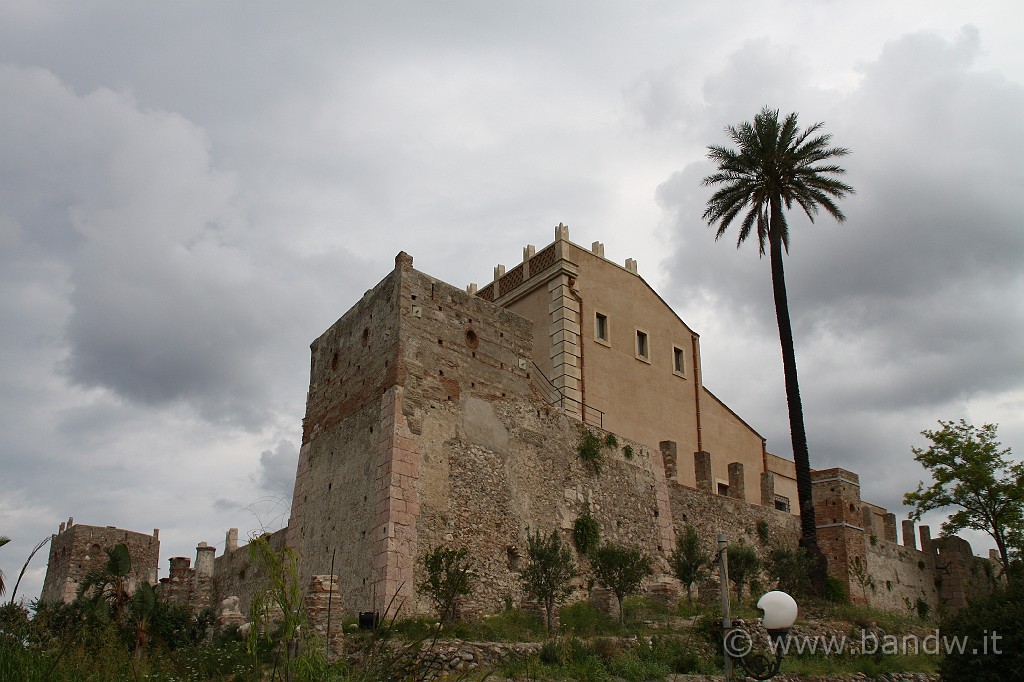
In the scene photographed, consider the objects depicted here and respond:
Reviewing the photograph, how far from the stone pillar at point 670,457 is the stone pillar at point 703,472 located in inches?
46.0

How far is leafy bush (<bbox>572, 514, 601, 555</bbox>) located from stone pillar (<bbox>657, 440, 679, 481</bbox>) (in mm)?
4083

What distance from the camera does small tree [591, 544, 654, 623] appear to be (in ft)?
61.0

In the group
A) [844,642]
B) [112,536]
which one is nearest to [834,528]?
[844,642]

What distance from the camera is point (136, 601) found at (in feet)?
59.4

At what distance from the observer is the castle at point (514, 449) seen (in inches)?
740

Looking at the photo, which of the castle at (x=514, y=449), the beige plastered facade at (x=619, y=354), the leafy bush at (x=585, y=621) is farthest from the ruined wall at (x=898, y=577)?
the leafy bush at (x=585, y=621)

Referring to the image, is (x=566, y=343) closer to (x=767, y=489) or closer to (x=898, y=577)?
(x=767, y=489)

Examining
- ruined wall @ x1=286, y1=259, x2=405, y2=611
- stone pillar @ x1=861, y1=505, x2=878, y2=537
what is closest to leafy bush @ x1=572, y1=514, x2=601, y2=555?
ruined wall @ x1=286, y1=259, x2=405, y2=611

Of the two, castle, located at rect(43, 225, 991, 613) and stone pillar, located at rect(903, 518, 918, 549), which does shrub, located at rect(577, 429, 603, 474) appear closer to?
castle, located at rect(43, 225, 991, 613)

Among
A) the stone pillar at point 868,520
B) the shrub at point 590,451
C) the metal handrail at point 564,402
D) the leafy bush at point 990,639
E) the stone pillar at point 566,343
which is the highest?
the stone pillar at point 566,343

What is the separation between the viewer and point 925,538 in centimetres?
3341

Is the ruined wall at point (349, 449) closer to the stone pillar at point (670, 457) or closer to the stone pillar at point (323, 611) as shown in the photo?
the stone pillar at point (323, 611)

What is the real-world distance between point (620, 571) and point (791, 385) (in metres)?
9.38

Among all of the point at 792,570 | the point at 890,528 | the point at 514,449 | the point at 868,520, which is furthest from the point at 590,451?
the point at 890,528
